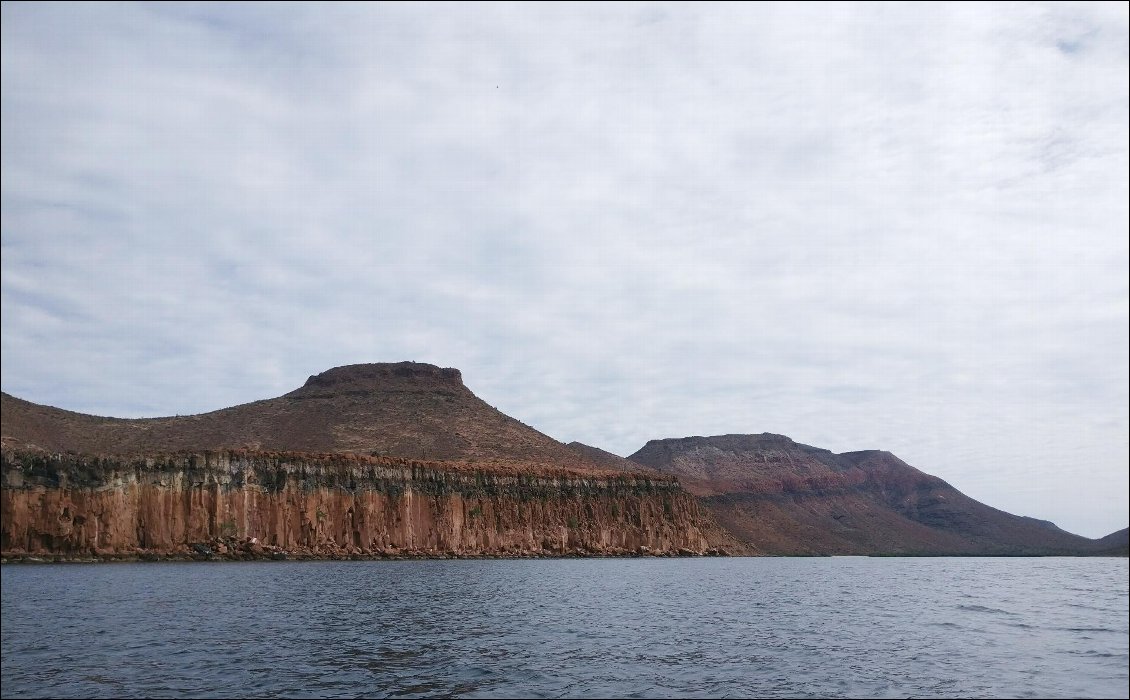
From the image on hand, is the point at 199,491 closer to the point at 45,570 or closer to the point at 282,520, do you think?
the point at 282,520

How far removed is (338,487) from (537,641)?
86382 millimetres

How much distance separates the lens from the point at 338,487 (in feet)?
382

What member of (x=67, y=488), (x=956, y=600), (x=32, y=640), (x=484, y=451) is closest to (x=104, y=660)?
(x=32, y=640)

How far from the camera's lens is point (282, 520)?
358 feet

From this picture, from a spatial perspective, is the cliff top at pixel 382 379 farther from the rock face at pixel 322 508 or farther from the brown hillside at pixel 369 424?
the rock face at pixel 322 508

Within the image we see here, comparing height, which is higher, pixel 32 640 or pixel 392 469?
pixel 392 469

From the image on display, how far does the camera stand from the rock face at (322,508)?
87812mm

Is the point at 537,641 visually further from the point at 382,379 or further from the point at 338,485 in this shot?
the point at 382,379

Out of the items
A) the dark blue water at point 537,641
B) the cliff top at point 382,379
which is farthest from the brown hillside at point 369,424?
the dark blue water at point 537,641

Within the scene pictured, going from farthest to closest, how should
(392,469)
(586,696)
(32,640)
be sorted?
(392,469)
(32,640)
(586,696)

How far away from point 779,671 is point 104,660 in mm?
22834

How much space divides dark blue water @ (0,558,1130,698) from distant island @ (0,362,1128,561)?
8.01 meters

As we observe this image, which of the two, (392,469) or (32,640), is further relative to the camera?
(392,469)

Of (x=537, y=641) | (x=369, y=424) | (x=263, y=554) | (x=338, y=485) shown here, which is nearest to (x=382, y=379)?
(x=369, y=424)
